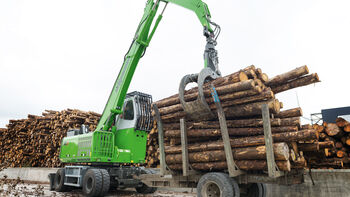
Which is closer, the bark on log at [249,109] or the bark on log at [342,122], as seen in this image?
the bark on log at [249,109]

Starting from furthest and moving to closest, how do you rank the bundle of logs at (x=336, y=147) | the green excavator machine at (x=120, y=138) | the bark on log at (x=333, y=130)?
the green excavator machine at (x=120, y=138) → the bark on log at (x=333, y=130) → the bundle of logs at (x=336, y=147)

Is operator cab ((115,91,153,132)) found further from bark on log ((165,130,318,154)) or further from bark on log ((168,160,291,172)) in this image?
bark on log ((168,160,291,172))

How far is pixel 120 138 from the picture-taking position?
923 centimetres

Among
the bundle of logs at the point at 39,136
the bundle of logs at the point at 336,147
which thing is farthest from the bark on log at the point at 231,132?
the bundle of logs at the point at 39,136

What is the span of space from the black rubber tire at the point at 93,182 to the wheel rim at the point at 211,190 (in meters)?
4.17

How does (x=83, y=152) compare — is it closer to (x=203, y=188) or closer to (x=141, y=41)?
(x=141, y=41)

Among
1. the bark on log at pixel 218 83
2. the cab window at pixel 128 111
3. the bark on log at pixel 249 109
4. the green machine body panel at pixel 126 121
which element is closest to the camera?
the bark on log at pixel 249 109

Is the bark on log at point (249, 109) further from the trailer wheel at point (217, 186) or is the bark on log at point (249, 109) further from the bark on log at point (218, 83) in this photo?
the trailer wheel at point (217, 186)

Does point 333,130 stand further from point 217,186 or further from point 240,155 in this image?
point 217,186

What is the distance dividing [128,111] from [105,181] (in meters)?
2.51

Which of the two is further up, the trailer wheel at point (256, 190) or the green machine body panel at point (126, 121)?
the green machine body panel at point (126, 121)

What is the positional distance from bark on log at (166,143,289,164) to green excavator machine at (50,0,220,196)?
10.5ft

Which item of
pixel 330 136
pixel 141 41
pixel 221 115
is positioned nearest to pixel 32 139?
pixel 141 41

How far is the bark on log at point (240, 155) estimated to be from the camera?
178 inches
